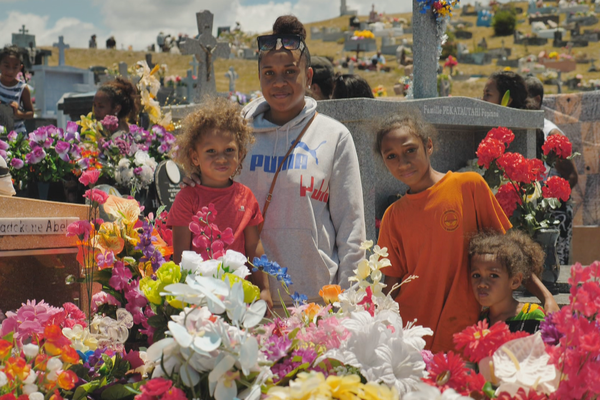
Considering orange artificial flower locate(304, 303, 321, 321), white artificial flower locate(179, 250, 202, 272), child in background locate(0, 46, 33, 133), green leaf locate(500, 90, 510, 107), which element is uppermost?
child in background locate(0, 46, 33, 133)

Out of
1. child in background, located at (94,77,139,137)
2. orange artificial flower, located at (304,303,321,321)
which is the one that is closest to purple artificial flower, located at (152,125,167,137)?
→ child in background, located at (94,77,139,137)

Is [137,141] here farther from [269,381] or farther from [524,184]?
[269,381]

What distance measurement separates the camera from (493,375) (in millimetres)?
1304

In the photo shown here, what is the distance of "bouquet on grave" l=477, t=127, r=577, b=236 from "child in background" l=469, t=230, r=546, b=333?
1750 mm

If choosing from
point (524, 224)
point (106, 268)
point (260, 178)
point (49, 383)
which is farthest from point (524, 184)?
point (49, 383)

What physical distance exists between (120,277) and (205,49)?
840cm

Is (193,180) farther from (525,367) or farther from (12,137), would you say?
(12,137)

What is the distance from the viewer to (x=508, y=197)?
4430mm

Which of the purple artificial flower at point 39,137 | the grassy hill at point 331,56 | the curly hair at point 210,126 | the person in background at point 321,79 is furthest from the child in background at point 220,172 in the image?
the grassy hill at point 331,56

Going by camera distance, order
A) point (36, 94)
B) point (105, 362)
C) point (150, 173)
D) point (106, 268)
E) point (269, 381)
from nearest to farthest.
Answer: point (269, 381), point (105, 362), point (106, 268), point (150, 173), point (36, 94)

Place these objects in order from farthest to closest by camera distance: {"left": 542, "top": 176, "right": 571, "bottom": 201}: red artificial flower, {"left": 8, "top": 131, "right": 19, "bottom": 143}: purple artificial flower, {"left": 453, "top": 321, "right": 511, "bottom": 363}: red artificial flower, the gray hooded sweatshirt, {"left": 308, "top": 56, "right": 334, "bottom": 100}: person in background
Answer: {"left": 8, "top": 131, "right": 19, "bottom": 143}: purple artificial flower
{"left": 308, "top": 56, "right": 334, "bottom": 100}: person in background
{"left": 542, "top": 176, "right": 571, "bottom": 201}: red artificial flower
the gray hooded sweatshirt
{"left": 453, "top": 321, "right": 511, "bottom": 363}: red artificial flower

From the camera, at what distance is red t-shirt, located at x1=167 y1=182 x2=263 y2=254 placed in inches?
91.8

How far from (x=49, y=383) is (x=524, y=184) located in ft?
12.4

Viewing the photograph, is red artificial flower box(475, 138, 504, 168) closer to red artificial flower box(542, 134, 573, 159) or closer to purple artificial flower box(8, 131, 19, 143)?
red artificial flower box(542, 134, 573, 159)
